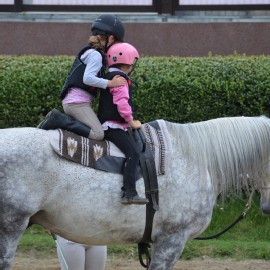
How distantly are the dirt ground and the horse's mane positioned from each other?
2.35 metres

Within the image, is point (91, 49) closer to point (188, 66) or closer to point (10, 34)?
point (188, 66)

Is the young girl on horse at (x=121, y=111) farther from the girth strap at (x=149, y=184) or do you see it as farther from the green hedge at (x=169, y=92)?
the green hedge at (x=169, y=92)

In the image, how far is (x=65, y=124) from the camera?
18.8ft

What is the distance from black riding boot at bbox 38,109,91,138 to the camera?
5.73m

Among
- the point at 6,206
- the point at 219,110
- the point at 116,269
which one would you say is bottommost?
the point at 116,269

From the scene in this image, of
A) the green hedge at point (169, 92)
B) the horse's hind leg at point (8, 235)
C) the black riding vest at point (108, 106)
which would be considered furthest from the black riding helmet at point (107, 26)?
the green hedge at point (169, 92)

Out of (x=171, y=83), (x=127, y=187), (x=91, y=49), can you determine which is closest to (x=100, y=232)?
(x=127, y=187)

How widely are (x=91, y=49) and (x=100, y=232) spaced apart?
132 centimetres

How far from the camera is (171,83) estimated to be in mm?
9477

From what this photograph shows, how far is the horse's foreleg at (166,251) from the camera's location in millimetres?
5730

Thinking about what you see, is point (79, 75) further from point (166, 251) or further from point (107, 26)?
point (166, 251)

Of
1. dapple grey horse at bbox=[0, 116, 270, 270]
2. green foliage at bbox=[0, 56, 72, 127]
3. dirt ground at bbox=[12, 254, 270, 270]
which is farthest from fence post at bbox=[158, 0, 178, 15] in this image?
dapple grey horse at bbox=[0, 116, 270, 270]

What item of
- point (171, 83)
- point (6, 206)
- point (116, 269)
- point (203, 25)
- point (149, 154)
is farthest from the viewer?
point (203, 25)

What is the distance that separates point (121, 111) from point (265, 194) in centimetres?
132
